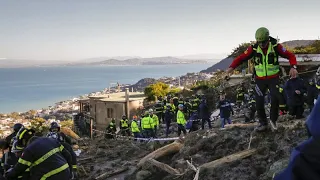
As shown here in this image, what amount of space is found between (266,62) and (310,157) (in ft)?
17.6

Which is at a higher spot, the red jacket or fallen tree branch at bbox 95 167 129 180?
the red jacket

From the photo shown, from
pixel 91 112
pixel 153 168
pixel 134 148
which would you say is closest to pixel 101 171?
pixel 134 148

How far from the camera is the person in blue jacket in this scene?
142 centimetres


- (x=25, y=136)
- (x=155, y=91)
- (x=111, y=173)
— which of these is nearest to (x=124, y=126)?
(x=111, y=173)

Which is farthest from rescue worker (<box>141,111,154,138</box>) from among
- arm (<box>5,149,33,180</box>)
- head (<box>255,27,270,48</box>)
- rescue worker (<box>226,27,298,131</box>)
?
arm (<box>5,149,33,180</box>)

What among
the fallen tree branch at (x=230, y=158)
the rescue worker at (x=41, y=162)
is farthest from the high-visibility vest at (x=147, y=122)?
the rescue worker at (x=41, y=162)

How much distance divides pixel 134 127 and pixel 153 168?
8.37 meters

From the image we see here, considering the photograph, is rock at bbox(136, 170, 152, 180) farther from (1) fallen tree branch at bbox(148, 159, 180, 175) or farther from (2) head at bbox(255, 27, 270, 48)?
(2) head at bbox(255, 27, 270, 48)

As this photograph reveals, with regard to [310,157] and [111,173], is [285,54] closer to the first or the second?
[310,157]

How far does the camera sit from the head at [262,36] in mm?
6383

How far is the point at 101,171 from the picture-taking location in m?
11.0

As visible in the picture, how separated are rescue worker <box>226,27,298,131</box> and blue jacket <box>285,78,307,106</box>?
10.2 feet

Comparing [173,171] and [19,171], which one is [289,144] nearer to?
[173,171]

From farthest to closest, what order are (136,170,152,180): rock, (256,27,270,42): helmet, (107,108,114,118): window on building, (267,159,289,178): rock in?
(107,108,114,118): window on building < (136,170,152,180): rock < (256,27,270,42): helmet < (267,159,289,178): rock
